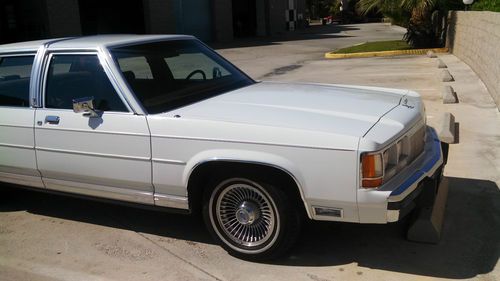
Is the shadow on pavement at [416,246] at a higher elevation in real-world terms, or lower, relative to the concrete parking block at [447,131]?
lower

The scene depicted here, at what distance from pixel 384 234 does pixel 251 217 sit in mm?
1128

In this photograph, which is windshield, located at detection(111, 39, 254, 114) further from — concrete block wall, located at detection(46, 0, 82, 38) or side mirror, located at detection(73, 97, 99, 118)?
concrete block wall, located at detection(46, 0, 82, 38)

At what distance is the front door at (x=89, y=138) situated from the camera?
3.97 metres

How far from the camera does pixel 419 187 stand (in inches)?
145

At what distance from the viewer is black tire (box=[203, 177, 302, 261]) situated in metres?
3.62

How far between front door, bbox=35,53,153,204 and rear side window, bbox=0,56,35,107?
0.29m

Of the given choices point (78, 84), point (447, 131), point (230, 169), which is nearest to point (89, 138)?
point (78, 84)

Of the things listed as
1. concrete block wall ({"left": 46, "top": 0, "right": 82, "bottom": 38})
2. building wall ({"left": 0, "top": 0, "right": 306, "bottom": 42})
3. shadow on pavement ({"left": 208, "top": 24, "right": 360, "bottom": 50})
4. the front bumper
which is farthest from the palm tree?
the front bumper

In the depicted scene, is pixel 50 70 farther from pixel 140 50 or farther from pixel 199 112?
pixel 199 112

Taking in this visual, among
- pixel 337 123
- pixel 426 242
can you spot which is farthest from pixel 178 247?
pixel 426 242

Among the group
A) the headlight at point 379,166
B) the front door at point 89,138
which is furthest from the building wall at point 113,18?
the headlight at point 379,166

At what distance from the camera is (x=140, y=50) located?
4555mm

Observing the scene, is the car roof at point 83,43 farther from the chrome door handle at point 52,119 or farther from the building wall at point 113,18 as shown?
the building wall at point 113,18

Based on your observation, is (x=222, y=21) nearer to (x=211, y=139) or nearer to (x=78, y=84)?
(x=78, y=84)
